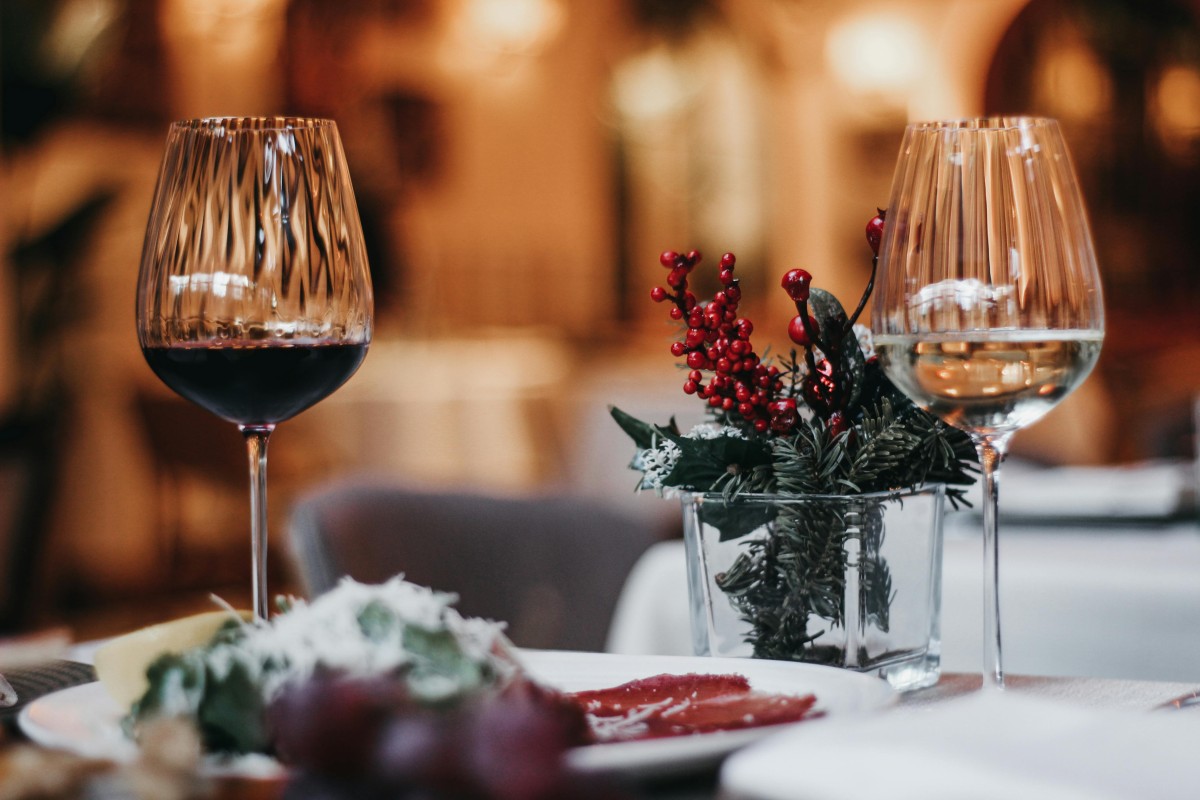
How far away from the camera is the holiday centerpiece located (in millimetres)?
701

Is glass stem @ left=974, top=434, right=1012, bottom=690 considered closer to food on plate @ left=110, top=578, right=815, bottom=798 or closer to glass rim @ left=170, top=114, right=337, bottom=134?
food on plate @ left=110, top=578, right=815, bottom=798

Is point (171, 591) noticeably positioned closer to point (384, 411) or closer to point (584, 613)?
point (384, 411)

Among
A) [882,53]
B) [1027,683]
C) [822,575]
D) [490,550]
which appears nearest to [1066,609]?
[1027,683]

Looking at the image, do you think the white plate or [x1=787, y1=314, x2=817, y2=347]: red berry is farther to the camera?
[x1=787, y1=314, x2=817, y2=347]: red berry

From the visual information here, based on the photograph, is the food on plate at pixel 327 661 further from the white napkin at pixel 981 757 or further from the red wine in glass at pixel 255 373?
the red wine in glass at pixel 255 373

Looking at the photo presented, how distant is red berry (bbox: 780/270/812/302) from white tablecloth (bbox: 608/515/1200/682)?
0.38 metres

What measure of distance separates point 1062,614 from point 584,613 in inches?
22.7

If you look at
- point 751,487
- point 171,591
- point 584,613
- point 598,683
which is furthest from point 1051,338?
point 171,591

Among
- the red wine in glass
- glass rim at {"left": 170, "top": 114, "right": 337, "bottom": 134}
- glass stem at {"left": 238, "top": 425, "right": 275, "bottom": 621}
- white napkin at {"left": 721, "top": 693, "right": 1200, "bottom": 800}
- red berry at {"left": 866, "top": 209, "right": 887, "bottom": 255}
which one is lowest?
white napkin at {"left": 721, "top": 693, "right": 1200, "bottom": 800}

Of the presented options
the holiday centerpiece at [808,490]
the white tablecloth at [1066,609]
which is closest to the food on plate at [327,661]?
the holiday centerpiece at [808,490]

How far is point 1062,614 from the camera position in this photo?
1.09 metres

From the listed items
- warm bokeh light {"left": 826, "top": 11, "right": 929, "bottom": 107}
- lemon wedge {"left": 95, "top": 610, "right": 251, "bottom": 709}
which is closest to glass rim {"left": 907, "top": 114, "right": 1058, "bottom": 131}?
lemon wedge {"left": 95, "top": 610, "right": 251, "bottom": 709}

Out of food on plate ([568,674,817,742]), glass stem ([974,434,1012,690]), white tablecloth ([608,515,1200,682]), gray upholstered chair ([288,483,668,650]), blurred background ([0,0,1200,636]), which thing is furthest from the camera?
blurred background ([0,0,1200,636])

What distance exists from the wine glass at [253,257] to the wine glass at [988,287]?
0.27 m
